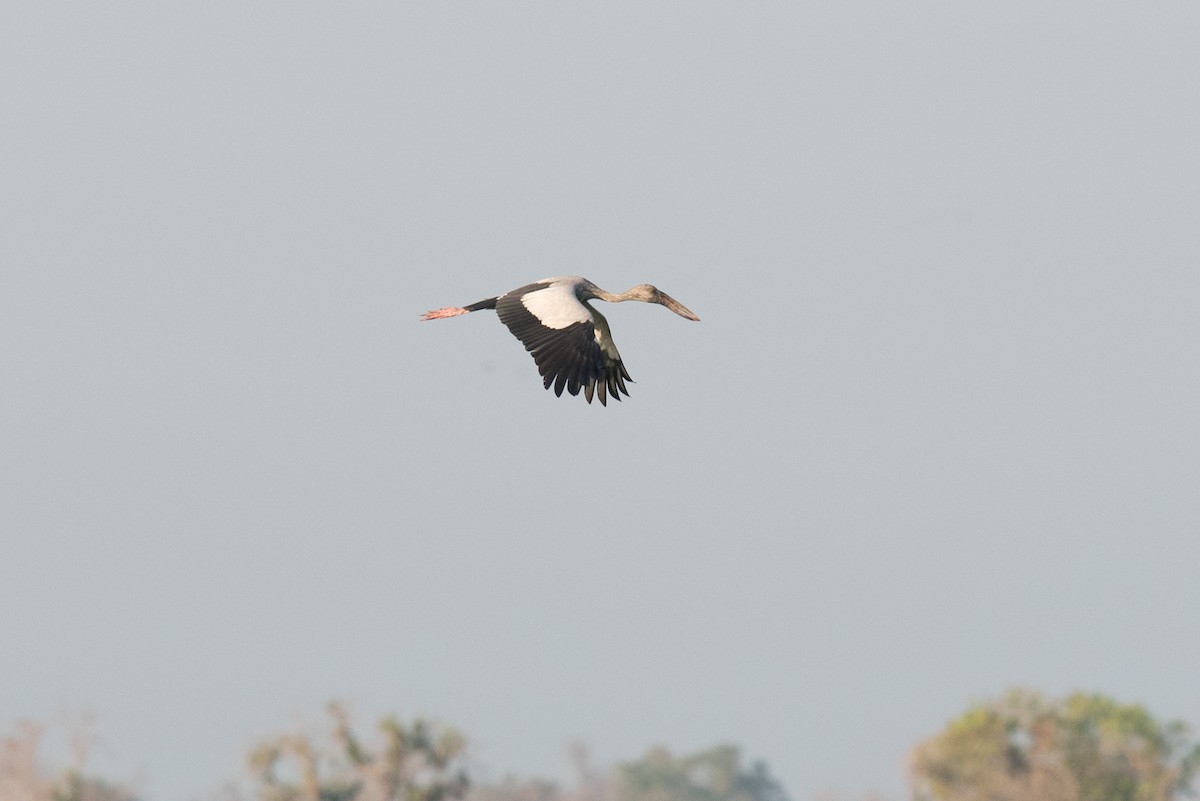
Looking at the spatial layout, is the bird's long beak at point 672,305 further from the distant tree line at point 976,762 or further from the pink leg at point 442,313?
the distant tree line at point 976,762

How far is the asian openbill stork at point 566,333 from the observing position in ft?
56.2

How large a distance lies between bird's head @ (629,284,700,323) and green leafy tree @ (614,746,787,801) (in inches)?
3643

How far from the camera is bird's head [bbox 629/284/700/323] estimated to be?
1972 cm

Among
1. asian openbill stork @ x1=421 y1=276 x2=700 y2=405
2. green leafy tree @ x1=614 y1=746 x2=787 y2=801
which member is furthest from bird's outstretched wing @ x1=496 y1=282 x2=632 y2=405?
green leafy tree @ x1=614 y1=746 x2=787 y2=801

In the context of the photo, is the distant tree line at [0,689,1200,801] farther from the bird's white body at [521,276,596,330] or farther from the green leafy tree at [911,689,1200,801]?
the bird's white body at [521,276,596,330]

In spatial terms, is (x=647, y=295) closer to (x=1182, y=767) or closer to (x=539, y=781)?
(x=1182, y=767)

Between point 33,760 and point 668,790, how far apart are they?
64964 millimetres

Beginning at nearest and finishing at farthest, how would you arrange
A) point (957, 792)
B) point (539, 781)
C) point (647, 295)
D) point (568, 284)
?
1. point (568, 284)
2. point (647, 295)
3. point (957, 792)
4. point (539, 781)

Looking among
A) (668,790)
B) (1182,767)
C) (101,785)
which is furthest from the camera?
(668,790)

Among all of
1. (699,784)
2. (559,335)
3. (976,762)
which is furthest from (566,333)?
(699,784)

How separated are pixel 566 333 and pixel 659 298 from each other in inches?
107

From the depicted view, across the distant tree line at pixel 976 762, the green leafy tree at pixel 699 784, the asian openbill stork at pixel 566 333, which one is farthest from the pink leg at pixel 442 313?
the green leafy tree at pixel 699 784

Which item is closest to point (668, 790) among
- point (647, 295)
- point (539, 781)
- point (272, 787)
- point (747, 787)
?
point (747, 787)

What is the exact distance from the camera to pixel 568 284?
1839 centimetres
